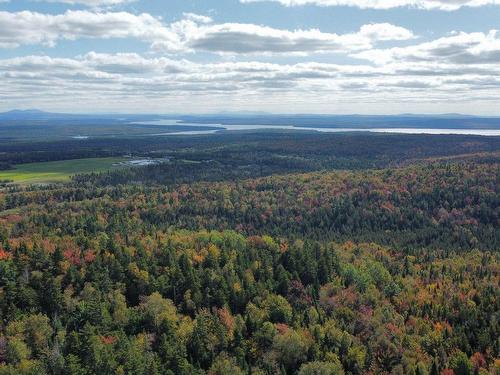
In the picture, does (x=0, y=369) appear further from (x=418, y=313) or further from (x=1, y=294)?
(x=418, y=313)

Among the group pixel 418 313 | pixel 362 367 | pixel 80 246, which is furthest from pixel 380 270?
pixel 80 246

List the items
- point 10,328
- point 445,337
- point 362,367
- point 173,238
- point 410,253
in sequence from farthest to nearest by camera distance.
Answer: point 410,253 < point 173,238 < point 445,337 < point 362,367 < point 10,328

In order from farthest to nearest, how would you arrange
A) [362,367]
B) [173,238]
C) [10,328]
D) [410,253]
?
[410,253]
[173,238]
[362,367]
[10,328]

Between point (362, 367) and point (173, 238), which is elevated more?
point (173, 238)

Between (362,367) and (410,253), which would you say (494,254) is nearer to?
(410,253)

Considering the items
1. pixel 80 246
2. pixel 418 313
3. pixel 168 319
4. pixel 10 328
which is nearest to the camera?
pixel 10 328

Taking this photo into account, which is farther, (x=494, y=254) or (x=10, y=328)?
(x=494, y=254)

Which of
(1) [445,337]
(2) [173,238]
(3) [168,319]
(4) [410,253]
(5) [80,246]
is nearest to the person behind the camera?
(3) [168,319]

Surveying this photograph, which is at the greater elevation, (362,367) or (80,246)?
(80,246)

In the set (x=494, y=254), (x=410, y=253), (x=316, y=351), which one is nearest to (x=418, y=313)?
(x=316, y=351)

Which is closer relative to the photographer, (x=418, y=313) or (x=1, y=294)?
(x=1, y=294)
